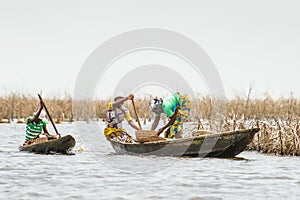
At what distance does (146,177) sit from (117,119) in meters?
4.37

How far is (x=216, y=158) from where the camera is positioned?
11773 millimetres

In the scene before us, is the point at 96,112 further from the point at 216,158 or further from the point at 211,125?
the point at 216,158

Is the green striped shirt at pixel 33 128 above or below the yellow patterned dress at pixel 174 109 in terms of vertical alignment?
below

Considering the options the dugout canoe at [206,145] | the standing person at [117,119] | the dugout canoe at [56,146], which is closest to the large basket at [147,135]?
the dugout canoe at [206,145]

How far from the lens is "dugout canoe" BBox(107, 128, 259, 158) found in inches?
451

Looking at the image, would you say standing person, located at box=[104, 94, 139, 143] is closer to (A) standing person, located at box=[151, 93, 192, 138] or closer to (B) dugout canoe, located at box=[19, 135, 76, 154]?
(A) standing person, located at box=[151, 93, 192, 138]

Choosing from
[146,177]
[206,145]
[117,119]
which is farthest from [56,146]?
[146,177]

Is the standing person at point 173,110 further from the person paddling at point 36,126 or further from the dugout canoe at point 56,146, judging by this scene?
the person paddling at point 36,126

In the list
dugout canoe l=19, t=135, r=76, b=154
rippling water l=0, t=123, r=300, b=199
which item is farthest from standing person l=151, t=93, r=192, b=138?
dugout canoe l=19, t=135, r=76, b=154

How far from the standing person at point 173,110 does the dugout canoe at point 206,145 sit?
2.64 feet

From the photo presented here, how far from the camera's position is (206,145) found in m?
11.6

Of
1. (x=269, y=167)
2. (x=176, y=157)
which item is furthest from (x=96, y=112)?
(x=269, y=167)

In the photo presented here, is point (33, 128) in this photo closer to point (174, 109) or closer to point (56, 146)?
point (56, 146)

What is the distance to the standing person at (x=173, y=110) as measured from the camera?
12664 millimetres
